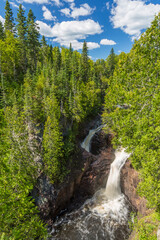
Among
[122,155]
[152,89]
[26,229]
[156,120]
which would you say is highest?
[152,89]

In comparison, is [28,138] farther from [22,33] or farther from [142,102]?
[22,33]

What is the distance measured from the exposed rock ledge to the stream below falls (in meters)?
0.94

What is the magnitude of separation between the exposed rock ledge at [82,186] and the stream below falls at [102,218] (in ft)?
3.08

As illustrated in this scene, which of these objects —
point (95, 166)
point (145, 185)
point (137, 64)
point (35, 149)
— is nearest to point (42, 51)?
point (35, 149)

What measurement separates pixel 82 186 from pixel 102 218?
522 cm

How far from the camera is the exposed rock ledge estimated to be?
15.6 meters

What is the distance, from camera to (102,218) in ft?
52.3

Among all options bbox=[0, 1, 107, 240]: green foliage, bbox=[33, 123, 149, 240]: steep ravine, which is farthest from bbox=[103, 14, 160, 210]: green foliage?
bbox=[33, 123, 149, 240]: steep ravine

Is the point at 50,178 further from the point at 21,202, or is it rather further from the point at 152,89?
the point at 152,89

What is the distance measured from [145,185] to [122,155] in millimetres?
13743

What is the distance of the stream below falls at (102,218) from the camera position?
14281 mm

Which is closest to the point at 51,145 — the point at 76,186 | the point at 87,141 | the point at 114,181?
the point at 76,186

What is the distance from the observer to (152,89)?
627cm

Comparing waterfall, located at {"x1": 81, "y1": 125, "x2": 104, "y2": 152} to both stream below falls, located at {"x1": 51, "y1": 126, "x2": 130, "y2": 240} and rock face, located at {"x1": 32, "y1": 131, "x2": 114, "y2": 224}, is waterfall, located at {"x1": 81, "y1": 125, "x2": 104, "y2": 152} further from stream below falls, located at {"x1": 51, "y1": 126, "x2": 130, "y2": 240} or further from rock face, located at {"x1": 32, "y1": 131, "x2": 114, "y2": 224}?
stream below falls, located at {"x1": 51, "y1": 126, "x2": 130, "y2": 240}
